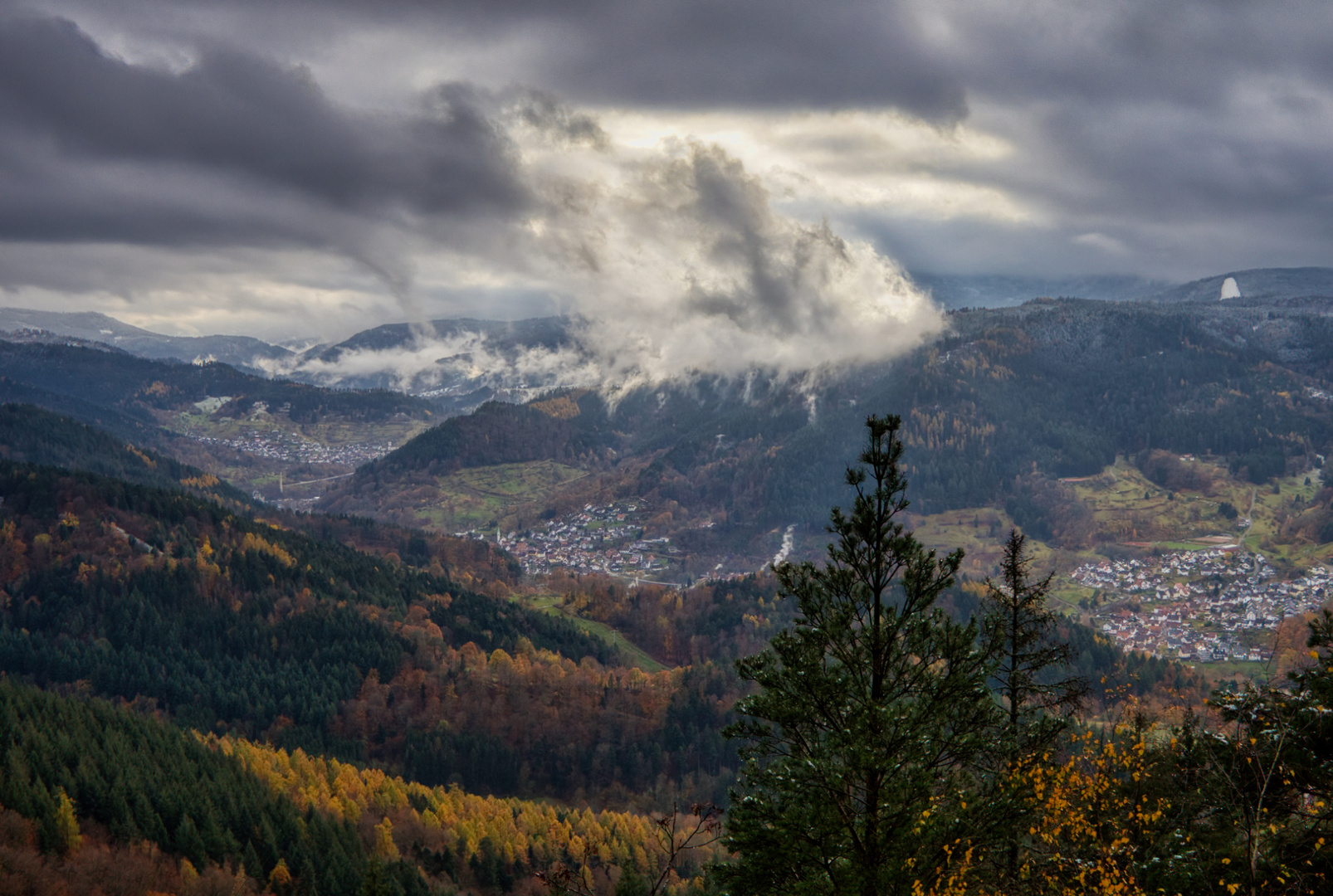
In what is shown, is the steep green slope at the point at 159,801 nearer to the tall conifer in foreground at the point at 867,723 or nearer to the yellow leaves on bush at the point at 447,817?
the yellow leaves on bush at the point at 447,817

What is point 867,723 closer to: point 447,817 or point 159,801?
Result: point 159,801

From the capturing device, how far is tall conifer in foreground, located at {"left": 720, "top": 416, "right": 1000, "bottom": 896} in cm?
2336

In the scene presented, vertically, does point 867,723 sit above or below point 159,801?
above

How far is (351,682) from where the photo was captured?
169000 millimetres

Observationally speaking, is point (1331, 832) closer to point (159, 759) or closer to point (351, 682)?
point (159, 759)

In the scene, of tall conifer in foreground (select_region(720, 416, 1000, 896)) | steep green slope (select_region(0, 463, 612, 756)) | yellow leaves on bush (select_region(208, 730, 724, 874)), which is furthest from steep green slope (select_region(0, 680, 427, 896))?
tall conifer in foreground (select_region(720, 416, 1000, 896))

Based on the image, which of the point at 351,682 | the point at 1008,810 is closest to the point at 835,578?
the point at 1008,810

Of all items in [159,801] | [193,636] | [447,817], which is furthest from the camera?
[193,636]

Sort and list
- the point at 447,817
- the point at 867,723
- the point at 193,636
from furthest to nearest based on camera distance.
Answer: the point at 193,636 → the point at 447,817 → the point at 867,723

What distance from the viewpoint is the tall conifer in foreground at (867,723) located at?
76.6 feet

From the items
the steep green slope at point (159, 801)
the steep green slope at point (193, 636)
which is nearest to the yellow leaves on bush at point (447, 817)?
the steep green slope at point (159, 801)

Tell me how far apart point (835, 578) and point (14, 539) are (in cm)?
23338

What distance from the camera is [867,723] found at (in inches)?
915

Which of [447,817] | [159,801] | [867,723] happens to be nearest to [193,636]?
[159,801]
